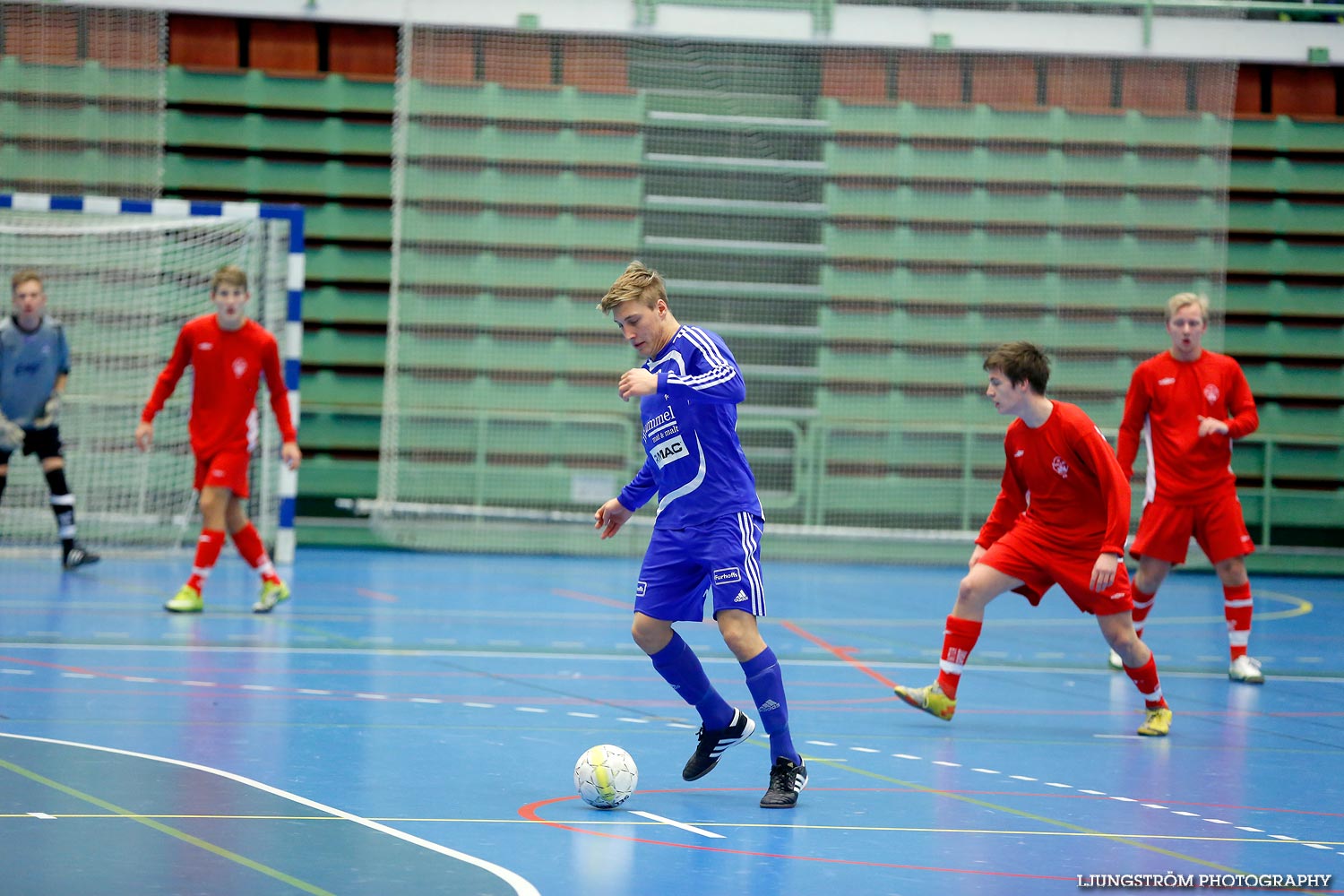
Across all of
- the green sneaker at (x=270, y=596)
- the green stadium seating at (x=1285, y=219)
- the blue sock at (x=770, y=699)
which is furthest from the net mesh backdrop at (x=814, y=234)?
the blue sock at (x=770, y=699)

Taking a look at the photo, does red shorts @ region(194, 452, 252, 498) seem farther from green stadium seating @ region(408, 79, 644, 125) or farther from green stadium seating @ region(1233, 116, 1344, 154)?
green stadium seating @ region(1233, 116, 1344, 154)

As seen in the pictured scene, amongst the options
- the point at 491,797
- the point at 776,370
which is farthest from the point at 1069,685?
the point at 776,370

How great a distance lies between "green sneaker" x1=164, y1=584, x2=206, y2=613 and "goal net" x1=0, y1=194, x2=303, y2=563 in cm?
341

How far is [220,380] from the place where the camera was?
30.6 ft

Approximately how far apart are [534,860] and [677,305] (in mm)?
12054

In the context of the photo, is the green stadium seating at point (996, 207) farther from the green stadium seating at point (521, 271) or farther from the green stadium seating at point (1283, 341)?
the green stadium seating at point (521, 271)

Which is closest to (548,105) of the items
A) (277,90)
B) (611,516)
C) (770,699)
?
(277,90)

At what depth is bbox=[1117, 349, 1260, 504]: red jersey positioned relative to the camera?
8172 mm

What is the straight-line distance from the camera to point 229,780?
491 cm

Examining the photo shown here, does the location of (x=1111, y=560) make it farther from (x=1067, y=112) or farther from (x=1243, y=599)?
(x=1067, y=112)

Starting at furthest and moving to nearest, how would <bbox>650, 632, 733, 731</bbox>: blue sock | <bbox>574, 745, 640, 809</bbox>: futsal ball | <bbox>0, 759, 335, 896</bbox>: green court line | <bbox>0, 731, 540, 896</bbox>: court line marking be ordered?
<bbox>650, 632, 733, 731</bbox>: blue sock < <bbox>574, 745, 640, 809</bbox>: futsal ball < <bbox>0, 731, 540, 896</bbox>: court line marking < <bbox>0, 759, 335, 896</bbox>: green court line

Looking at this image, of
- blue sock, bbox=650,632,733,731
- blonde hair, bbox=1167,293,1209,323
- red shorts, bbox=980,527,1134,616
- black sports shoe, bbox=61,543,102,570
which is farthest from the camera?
black sports shoe, bbox=61,543,102,570

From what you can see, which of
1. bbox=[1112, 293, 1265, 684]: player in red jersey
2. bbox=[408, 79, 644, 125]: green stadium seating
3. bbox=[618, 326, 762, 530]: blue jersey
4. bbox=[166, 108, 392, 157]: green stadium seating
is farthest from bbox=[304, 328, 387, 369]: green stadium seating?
bbox=[618, 326, 762, 530]: blue jersey

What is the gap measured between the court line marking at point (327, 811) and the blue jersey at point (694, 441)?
1358 millimetres
